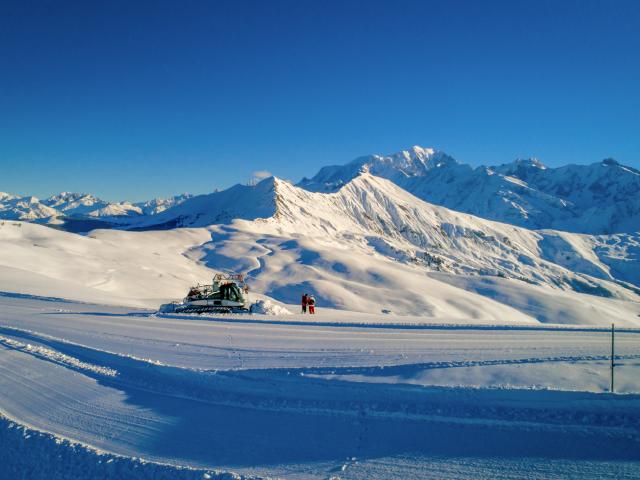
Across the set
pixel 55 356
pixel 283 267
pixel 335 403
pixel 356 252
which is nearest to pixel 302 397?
pixel 335 403

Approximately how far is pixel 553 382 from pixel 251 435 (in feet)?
20.1

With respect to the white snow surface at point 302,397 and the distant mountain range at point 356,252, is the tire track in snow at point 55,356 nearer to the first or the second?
the white snow surface at point 302,397

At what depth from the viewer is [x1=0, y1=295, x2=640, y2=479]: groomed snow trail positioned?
6.96 m

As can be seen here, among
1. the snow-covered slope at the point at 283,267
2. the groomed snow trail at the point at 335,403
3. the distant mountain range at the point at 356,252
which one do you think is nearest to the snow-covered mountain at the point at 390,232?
the distant mountain range at the point at 356,252

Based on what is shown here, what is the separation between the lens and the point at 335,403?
884 centimetres

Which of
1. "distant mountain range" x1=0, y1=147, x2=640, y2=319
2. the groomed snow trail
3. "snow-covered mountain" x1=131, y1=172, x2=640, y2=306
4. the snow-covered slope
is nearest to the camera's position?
the groomed snow trail

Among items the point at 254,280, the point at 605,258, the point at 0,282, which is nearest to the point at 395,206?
the point at 605,258

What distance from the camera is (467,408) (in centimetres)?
842

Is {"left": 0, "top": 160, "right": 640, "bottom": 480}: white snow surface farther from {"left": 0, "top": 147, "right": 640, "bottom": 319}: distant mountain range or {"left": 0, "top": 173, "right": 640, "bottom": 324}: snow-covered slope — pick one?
{"left": 0, "top": 147, "right": 640, "bottom": 319}: distant mountain range

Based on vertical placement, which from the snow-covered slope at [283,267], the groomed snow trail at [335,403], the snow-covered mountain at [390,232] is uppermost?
the snow-covered mountain at [390,232]

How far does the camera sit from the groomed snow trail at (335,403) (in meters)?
6.96

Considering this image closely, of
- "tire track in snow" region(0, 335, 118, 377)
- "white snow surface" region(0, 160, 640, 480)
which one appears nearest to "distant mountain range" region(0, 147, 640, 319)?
"white snow surface" region(0, 160, 640, 480)

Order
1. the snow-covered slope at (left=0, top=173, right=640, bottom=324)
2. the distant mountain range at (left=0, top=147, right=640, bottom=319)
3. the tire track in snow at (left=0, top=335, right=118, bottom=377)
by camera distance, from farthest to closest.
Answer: the distant mountain range at (left=0, top=147, right=640, bottom=319) < the snow-covered slope at (left=0, top=173, right=640, bottom=324) < the tire track in snow at (left=0, top=335, right=118, bottom=377)

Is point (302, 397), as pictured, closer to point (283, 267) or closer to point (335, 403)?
point (335, 403)
